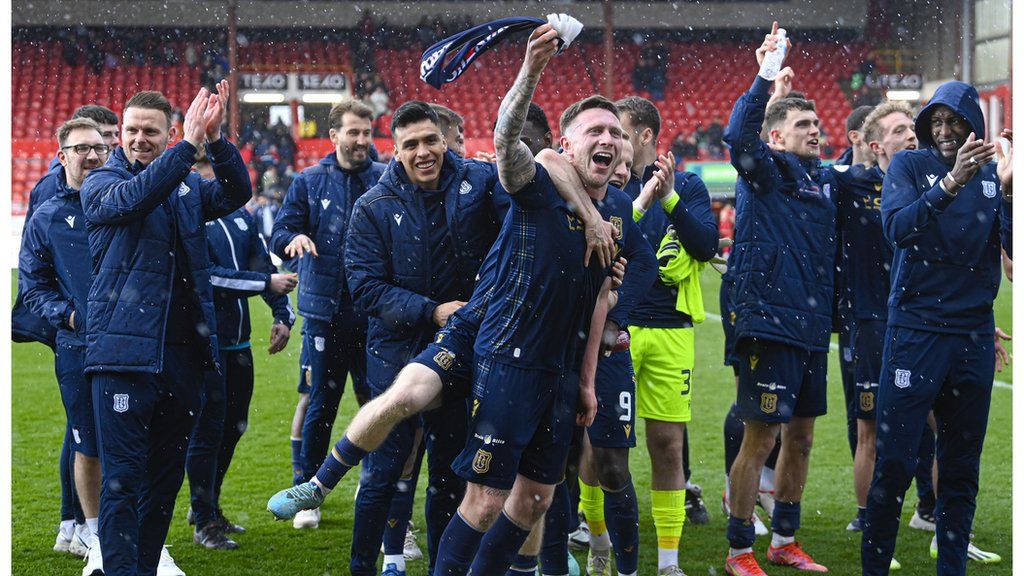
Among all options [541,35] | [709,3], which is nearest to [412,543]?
[541,35]

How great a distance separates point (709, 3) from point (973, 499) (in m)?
29.4

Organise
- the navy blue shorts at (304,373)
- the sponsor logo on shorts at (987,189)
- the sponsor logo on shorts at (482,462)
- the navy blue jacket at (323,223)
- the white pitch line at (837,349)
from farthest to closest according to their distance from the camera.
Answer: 1. the white pitch line at (837,349)
2. the navy blue shorts at (304,373)
3. the navy blue jacket at (323,223)
4. the sponsor logo on shorts at (987,189)
5. the sponsor logo on shorts at (482,462)

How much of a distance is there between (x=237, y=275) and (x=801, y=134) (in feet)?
8.51

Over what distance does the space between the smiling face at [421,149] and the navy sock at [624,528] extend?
141cm

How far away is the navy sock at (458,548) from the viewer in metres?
3.87

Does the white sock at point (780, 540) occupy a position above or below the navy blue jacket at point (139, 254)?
below

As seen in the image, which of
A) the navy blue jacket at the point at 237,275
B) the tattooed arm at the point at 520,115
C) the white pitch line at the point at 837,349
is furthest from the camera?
the white pitch line at the point at 837,349

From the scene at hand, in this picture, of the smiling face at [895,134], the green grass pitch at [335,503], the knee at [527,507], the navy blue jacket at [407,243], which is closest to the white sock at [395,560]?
the green grass pitch at [335,503]

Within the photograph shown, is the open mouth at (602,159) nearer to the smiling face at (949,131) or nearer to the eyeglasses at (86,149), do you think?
the smiling face at (949,131)

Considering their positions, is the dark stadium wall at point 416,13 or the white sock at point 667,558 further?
the dark stadium wall at point 416,13

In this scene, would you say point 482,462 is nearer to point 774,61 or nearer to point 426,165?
point 426,165

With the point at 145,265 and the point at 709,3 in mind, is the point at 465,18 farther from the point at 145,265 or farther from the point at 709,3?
the point at 145,265

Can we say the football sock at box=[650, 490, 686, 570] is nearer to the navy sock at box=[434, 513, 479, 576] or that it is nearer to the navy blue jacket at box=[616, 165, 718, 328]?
the navy blue jacket at box=[616, 165, 718, 328]

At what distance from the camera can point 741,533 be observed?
502cm
